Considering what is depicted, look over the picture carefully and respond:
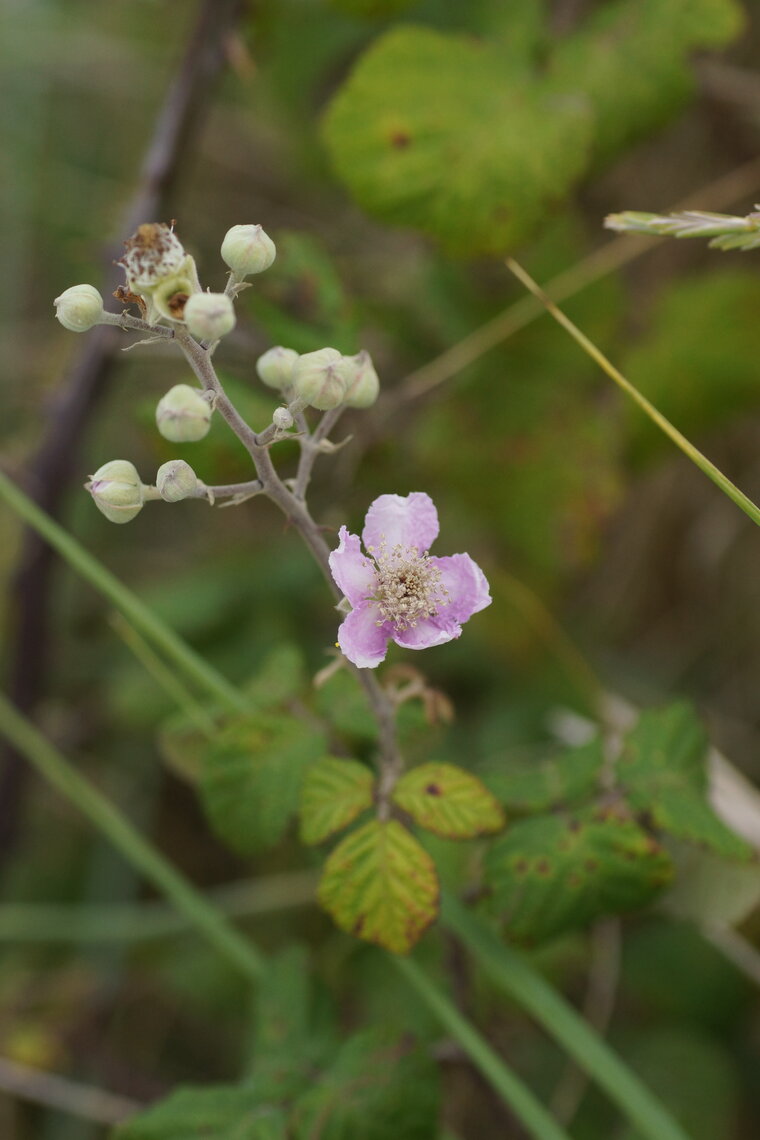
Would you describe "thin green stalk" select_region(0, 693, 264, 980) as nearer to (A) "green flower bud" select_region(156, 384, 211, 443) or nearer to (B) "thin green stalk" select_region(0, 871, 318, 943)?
(B) "thin green stalk" select_region(0, 871, 318, 943)

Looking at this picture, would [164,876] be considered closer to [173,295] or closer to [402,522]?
[402,522]

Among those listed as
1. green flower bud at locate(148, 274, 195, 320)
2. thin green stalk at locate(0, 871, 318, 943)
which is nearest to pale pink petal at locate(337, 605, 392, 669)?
green flower bud at locate(148, 274, 195, 320)

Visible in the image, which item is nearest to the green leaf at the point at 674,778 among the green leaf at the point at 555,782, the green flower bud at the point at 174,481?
the green leaf at the point at 555,782

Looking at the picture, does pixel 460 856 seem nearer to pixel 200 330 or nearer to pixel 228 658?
pixel 228 658

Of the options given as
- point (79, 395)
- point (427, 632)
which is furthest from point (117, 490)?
point (79, 395)

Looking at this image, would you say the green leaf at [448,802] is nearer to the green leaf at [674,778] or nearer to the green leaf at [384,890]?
the green leaf at [384,890]

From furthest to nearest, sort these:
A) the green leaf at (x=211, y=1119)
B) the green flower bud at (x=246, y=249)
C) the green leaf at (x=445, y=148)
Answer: the green leaf at (x=445, y=148) < the green leaf at (x=211, y=1119) < the green flower bud at (x=246, y=249)
